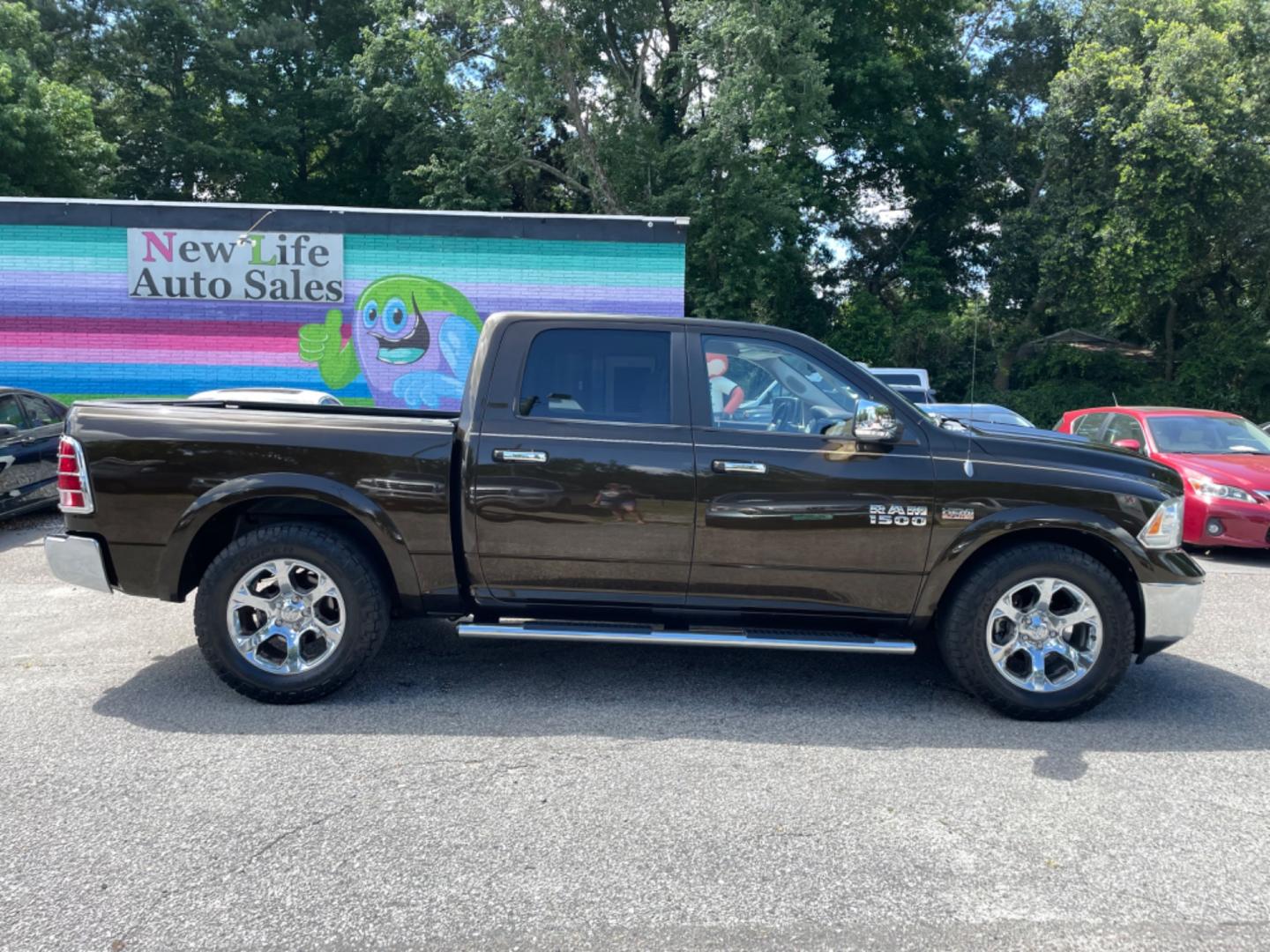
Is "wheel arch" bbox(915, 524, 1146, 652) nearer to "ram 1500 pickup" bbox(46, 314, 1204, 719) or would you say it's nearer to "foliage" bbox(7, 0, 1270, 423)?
"ram 1500 pickup" bbox(46, 314, 1204, 719)

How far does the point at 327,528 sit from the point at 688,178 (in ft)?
66.8

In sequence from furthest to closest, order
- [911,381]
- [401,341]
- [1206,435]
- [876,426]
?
[911,381] → [401,341] → [1206,435] → [876,426]

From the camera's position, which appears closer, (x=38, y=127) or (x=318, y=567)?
(x=318, y=567)

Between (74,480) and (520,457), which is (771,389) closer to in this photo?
(520,457)

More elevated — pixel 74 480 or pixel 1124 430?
pixel 1124 430

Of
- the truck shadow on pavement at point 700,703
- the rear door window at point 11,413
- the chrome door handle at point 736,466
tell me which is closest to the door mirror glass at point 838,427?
the chrome door handle at point 736,466

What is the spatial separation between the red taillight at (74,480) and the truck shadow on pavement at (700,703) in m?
0.97

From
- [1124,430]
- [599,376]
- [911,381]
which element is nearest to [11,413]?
[599,376]

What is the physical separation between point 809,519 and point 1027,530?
3.56ft

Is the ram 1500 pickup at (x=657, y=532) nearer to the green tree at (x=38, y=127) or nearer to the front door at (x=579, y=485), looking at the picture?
the front door at (x=579, y=485)

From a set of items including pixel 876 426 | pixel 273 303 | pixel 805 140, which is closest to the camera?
pixel 876 426

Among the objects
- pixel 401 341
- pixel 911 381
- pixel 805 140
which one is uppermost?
pixel 805 140

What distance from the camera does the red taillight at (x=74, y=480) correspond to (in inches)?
182

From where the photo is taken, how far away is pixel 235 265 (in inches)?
587
